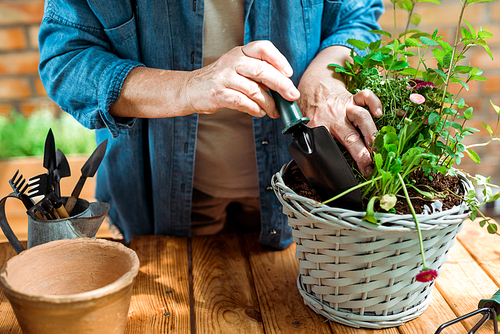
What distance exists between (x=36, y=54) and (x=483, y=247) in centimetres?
217

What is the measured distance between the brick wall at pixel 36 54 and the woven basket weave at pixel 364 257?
151cm

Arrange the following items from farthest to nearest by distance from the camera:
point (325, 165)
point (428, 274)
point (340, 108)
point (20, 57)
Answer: point (20, 57) → point (340, 108) → point (325, 165) → point (428, 274)

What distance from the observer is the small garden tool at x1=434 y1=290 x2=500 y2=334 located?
681 mm

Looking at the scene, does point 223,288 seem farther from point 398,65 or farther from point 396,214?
point 398,65

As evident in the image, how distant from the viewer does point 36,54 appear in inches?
82.7

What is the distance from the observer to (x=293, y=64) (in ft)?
3.33

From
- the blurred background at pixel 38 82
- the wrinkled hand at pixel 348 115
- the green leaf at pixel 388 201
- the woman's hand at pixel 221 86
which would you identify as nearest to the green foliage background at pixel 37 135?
the blurred background at pixel 38 82

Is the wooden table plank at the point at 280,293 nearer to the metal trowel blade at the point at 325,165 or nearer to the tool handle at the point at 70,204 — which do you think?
the metal trowel blade at the point at 325,165

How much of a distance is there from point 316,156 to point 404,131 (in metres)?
0.15

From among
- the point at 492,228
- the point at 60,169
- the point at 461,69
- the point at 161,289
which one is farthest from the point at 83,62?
the point at 492,228

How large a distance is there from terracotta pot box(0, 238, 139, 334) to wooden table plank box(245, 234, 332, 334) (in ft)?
0.92

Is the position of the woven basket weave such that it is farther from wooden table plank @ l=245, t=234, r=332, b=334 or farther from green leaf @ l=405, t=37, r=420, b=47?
green leaf @ l=405, t=37, r=420, b=47

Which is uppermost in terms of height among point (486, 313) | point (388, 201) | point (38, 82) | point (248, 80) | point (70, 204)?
point (248, 80)

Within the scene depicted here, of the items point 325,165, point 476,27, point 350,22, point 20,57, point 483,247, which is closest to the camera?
point 325,165
